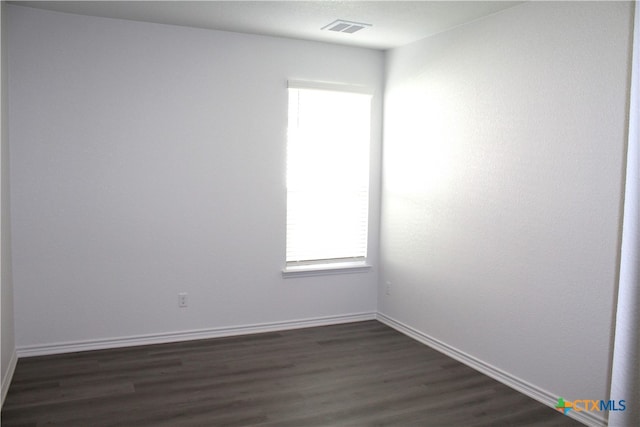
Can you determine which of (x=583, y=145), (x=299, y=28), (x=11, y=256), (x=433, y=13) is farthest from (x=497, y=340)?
(x=11, y=256)

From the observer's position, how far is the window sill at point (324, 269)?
4.73m

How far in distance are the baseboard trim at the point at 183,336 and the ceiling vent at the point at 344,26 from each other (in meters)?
2.54

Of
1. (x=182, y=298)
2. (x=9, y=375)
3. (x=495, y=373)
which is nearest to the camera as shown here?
(x=9, y=375)

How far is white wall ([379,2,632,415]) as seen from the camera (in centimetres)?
296

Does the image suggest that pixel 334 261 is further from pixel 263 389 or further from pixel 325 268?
pixel 263 389

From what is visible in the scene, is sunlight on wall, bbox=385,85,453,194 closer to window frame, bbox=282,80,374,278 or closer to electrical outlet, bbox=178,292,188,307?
window frame, bbox=282,80,374,278

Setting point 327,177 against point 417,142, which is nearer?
point 417,142

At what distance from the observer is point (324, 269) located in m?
4.84

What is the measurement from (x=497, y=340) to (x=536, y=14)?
220cm

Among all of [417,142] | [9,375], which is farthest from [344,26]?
[9,375]

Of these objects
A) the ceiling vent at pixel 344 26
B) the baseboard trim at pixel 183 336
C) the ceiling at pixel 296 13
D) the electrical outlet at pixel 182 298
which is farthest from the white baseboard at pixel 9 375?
the ceiling vent at pixel 344 26

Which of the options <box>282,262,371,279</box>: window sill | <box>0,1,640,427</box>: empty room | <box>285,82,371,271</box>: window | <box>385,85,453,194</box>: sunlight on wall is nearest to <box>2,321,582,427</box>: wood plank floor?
<box>0,1,640,427</box>: empty room

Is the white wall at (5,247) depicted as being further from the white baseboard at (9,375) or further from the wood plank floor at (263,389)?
the wood plank floor at (263,389)

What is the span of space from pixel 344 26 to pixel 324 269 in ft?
6.95
